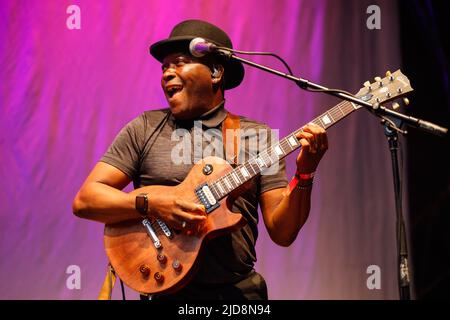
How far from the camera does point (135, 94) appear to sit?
4.20 meters

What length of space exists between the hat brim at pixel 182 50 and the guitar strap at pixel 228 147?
0.29 m

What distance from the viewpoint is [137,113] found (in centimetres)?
418

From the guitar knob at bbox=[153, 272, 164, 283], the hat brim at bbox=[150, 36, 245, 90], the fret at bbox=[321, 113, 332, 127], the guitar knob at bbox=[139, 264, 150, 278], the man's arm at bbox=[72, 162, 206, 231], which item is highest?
the hat brim at bbox=[150, 36, 245, 90]

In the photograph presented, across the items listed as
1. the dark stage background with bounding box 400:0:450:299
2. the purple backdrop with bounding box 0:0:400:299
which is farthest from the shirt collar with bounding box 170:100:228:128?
the dark stage background with bounding box 400:0:450:299

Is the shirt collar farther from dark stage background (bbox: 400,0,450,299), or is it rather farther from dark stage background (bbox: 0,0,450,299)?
dark stage background (bbox: 400,0,450,299)

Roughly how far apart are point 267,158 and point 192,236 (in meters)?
0.51

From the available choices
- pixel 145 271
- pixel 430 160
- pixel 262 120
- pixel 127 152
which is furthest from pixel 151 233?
pixel 430 160

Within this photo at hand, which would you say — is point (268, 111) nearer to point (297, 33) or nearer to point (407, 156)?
point (297, 33)

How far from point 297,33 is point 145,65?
3.66ft

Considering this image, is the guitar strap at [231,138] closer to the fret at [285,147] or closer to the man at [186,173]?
the man at [186,173]

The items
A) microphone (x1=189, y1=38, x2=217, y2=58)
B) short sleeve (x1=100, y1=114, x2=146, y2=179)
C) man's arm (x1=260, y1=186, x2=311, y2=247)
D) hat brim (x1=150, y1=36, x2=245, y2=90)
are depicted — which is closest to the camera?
microphone (x1=189, y1=38, x2=217, y2=58)

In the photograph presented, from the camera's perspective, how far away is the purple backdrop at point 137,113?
13.3 feet

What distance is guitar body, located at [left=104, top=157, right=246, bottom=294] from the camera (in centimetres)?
263

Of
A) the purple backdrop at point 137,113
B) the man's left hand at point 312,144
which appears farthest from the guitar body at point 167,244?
the purple backdrop at point 137,113
